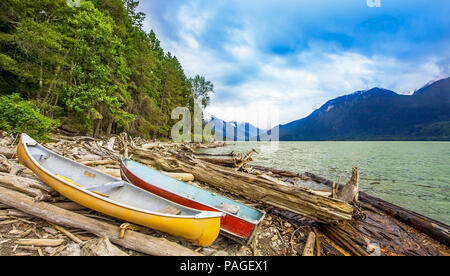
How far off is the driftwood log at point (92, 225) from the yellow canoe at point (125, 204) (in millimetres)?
211

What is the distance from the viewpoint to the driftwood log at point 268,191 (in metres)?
4.60

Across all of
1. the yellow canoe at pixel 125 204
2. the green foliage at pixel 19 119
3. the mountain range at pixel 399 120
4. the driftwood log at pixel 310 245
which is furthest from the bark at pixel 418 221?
the mountain range at pixel 399 120

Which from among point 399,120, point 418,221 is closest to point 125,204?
point 418,221

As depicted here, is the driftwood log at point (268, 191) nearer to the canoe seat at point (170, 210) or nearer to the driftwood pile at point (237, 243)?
the driftwood pile at point (237, 243)

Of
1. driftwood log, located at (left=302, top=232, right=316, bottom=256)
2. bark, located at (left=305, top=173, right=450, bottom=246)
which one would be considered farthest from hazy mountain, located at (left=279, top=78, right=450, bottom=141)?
driftwood log, located at (left=302, top=232, right=316, bottom=256)

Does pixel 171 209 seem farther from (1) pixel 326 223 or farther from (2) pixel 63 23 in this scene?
(2) pixel 63 23

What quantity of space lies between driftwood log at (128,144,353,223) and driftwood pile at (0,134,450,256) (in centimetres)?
2

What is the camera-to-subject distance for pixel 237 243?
4.02 metres

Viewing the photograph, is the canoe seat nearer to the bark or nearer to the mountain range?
the bark

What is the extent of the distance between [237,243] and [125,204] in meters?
2.64

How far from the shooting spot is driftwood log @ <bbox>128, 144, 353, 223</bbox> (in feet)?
15.1

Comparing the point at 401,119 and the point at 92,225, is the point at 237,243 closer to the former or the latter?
the point at 92,225
